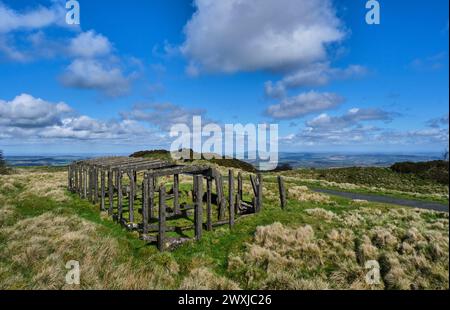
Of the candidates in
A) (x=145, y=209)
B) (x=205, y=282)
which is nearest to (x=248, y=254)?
(x=205, y=282)

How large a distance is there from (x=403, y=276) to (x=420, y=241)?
106 inches

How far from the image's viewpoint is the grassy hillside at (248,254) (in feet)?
31.1

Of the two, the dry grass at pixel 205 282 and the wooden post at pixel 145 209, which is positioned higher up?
the wooden post at pixel 145 209

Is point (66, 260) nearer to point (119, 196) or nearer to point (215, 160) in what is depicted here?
point (119, 196)

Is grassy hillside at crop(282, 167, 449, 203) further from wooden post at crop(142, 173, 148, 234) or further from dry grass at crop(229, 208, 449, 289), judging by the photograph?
wooden post at crop(142, 173, 148, 234)

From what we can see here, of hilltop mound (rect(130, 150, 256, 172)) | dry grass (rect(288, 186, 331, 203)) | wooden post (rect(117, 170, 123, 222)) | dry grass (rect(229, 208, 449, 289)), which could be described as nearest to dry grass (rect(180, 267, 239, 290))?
dry grass (rect(229, 208, 449, 289))

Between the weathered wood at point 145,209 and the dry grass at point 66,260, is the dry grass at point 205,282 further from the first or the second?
the weathered wood at point 145,209

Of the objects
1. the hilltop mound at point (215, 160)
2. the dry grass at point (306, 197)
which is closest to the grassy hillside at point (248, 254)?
the dry grass at point (306, 197)

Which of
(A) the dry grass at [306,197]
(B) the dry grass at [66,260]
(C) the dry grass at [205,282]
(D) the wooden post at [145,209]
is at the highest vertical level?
(D) the wooden post at [145,209]

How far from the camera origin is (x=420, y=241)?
11.4m

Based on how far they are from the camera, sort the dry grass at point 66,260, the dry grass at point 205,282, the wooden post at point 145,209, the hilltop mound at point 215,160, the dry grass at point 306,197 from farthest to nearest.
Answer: the hilltop mound at point 215,160
the dry grass at point 306,197
the wooden post at point 145,209
the dry grass at point 205,282
the dry grass at point 66,260

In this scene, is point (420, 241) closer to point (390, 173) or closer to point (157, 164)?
point (157, 164)

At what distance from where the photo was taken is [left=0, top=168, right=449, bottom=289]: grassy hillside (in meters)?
9.49
